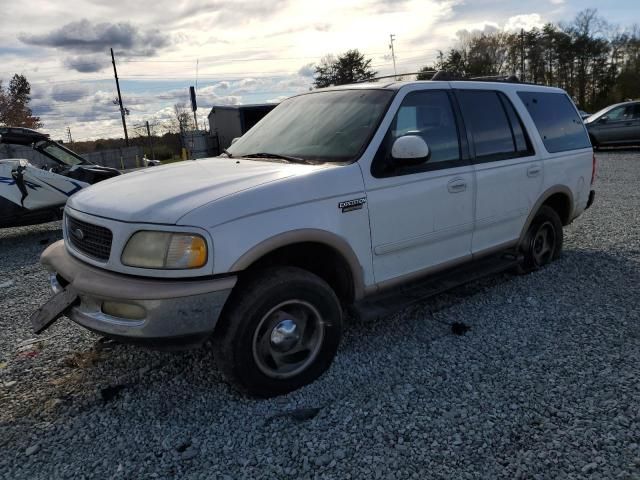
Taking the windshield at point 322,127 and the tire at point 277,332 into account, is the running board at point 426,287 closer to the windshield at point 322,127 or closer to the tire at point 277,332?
the tire at point 277,332

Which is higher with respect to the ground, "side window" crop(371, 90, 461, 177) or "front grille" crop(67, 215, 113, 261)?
"side window" crop(371, 90, 461, 177)

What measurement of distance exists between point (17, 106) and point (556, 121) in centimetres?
5184

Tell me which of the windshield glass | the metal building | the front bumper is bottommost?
the front bumper

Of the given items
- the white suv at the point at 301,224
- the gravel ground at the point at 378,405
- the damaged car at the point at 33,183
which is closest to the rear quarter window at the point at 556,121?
the white suv at the point at 301,224

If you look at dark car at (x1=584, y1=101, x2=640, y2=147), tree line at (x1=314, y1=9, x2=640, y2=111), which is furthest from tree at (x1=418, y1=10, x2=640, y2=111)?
dark car at (x1=584, y1=101, x2=640, y2=147)

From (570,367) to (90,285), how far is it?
3007mm

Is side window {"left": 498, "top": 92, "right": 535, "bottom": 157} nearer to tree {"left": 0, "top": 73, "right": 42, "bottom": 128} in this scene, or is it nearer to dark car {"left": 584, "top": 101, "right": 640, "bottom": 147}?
dark car {"left": 584, "top": 101, "right": 640, "bottom": 147}

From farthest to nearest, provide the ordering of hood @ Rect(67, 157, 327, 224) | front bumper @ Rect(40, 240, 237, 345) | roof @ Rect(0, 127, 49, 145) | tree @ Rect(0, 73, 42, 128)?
1. tree @ Rect(0, 73, 42, 128)
2. roof @ Rect(0, 127, 49, 145)
3. hood @ Rect(67, 157, 327, 224)
4. front bumper @ Rect(40, 240, 237, 345)

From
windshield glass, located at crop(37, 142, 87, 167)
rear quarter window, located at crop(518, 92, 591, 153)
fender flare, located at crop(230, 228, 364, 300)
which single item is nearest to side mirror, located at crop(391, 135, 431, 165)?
fender flare, located at crop(230, 228, 364, 300)

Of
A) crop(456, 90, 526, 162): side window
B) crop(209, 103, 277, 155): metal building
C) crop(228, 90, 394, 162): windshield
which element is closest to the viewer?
crop(228, 90, 394, 162): windshield

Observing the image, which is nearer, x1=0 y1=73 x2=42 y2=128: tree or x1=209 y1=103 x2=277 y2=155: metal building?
x1=209 y1=103 x2=277 y2=155: metal building

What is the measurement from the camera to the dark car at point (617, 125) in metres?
16.7

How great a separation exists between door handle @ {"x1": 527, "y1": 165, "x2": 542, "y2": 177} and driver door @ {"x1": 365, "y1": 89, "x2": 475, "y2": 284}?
96 centimetres

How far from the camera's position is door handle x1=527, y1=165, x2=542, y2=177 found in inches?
185
